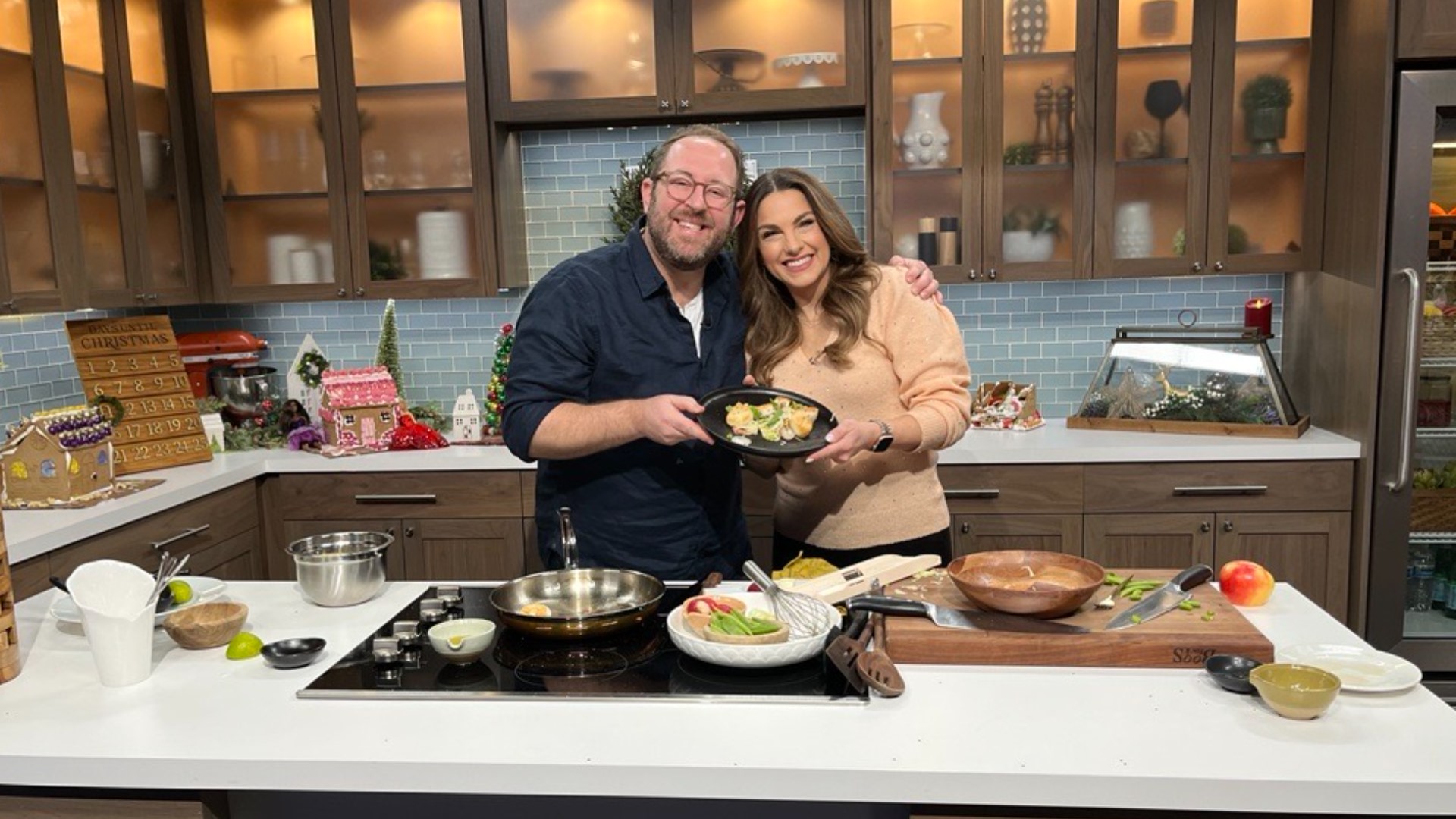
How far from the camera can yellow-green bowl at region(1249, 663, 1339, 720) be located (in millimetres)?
1448

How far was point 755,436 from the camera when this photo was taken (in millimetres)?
2211

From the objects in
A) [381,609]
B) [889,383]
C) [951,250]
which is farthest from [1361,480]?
[381,609]

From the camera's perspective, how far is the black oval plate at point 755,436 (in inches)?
84.5

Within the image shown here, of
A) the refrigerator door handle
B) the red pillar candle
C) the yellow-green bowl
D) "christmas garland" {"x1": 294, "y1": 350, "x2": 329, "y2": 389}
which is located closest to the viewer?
the yellow-green bowl

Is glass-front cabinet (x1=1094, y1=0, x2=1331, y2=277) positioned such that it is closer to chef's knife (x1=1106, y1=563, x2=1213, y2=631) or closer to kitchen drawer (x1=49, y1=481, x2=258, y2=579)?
chef's knife (x1=1106, y1=563, x2=1213, y2=631)

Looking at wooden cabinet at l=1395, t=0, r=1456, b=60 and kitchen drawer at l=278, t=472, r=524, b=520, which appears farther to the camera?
kitchen drawer at l=278, t=472, r=524, b=520

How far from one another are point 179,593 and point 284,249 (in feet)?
8.04

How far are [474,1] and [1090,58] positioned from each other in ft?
7.20

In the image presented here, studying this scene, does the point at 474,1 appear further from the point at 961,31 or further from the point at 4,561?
the point at 4,561

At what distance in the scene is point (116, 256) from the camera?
12.1 feet

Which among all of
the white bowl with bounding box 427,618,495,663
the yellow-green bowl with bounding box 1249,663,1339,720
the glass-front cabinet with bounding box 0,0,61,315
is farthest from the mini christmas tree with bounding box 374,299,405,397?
the yellow-green bowl with bounding box 1249,663,1339,720

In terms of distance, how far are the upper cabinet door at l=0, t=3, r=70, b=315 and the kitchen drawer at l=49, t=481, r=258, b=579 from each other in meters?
0.74

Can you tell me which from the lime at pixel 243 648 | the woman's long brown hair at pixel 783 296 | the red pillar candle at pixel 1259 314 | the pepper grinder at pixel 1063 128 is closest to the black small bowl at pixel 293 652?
the lime at pixel 243 648

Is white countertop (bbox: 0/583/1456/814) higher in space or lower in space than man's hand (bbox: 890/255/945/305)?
lower
